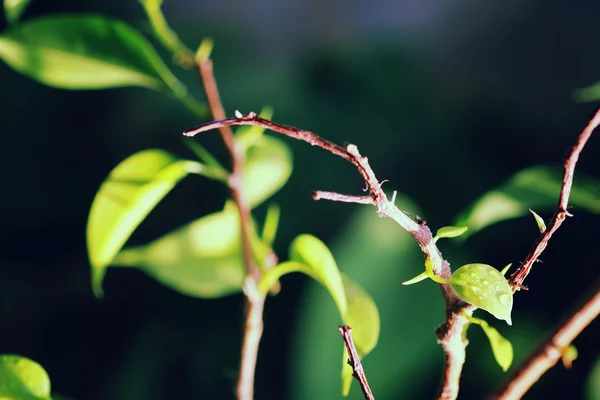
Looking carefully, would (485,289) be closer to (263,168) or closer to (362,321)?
(362,321)

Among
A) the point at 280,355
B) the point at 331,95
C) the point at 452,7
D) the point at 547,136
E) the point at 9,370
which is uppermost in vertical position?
the point at 452,7

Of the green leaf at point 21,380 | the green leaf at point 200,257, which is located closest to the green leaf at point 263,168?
the green leaf at point 200,257

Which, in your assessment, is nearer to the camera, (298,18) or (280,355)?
(280,355)

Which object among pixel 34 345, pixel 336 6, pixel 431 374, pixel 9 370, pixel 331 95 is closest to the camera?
pixel 9 370

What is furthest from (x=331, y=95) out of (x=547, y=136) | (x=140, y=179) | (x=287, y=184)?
(x=140, y=179)

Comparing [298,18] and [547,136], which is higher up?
[298,18]

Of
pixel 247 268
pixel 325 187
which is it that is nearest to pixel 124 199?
pixel 247 268

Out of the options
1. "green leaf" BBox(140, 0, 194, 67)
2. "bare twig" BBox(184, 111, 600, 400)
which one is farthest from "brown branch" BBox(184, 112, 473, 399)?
"green leaf" BBox(140, 0, 194, 67)

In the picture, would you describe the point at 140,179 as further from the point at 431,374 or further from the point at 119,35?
the point at 431,374
